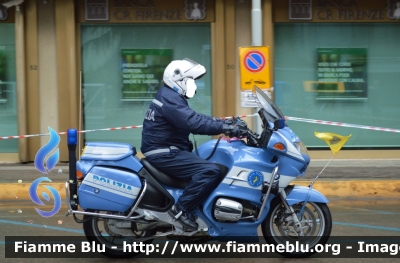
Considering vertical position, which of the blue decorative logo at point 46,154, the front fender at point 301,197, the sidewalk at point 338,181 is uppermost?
the blue decorative logo at point 46,154

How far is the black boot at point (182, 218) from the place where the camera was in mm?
5568

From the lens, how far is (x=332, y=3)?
13.1 m

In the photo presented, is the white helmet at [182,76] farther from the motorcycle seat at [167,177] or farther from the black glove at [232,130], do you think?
the motorcycle seat at [167,177]

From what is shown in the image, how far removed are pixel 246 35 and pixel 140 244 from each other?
26.4 ft

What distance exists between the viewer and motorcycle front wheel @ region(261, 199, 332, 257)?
18.9 ft

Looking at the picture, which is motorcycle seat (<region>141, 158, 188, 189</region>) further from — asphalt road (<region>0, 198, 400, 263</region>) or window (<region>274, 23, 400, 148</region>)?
window (<region>274, 23, 400, 148</region>)

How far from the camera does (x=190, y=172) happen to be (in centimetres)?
557

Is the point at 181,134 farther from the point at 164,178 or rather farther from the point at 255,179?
the point at 255,179

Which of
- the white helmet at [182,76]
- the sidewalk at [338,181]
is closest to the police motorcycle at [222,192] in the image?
the white helmet at [182,76]

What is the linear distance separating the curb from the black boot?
4457 mm

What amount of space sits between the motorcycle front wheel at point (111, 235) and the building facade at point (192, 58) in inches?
278

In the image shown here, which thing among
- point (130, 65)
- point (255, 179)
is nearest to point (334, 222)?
point (255, 179)

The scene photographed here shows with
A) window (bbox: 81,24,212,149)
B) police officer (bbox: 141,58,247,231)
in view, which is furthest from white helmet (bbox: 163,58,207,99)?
window (bbox: 81,24,212,149)

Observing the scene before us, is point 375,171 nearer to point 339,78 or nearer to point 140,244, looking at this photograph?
point 339,78
